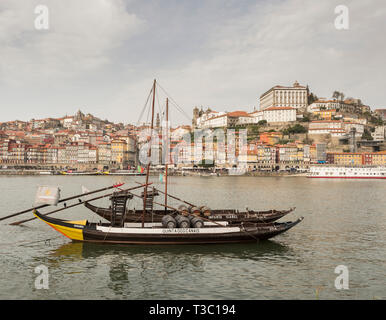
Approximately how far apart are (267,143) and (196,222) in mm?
111098

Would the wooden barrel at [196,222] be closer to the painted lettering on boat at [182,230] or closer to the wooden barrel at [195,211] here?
the painted lettering on boat at [182,230]

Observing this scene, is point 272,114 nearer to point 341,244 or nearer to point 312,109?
point 312,109

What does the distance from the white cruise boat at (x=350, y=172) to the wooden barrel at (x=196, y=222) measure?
90305 mm

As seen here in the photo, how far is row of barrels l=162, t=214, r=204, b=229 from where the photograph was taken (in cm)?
1727

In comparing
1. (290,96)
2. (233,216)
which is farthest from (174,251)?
(290,96)

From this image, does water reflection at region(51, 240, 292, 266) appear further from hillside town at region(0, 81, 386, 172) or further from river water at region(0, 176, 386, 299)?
hillside town at region(0, 81, 386, 172)

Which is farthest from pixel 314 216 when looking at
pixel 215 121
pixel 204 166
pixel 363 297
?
pixel 215 121

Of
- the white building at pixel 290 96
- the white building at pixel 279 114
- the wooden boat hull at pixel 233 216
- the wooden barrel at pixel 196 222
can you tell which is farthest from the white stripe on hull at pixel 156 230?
the white building at pixel 290 96

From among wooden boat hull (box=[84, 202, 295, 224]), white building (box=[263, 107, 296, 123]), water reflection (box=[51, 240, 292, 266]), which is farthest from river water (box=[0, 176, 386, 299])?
white building (box=[263, 107, 296, 123])

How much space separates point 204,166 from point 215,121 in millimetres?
39332

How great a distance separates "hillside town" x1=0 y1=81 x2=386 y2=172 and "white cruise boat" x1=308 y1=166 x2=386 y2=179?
33.2 feet

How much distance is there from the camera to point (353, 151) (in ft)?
392

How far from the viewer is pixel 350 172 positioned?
102m

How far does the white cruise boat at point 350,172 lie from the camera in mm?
101125
